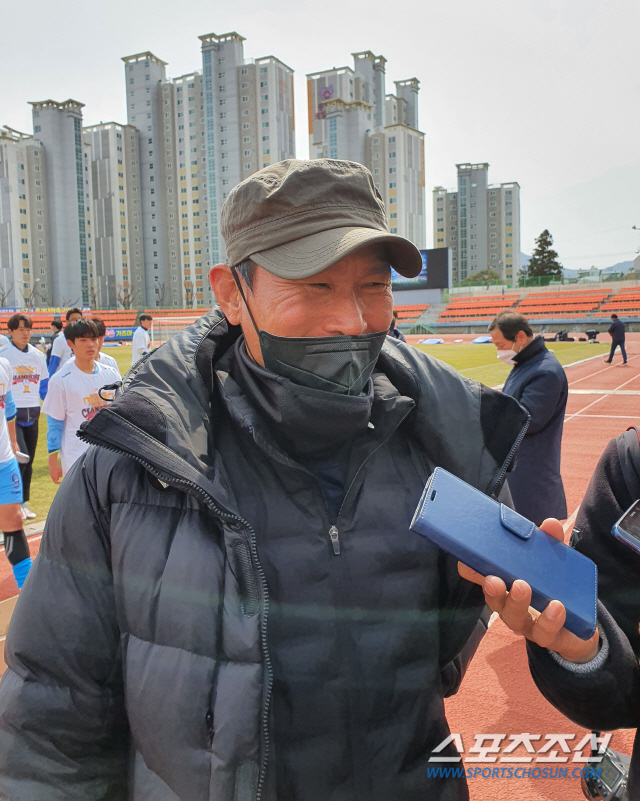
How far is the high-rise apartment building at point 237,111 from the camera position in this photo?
88125mm

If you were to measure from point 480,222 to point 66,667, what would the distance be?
138 m

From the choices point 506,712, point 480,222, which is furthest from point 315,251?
point 480,222

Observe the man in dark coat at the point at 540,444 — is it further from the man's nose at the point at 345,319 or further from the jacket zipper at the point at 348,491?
the man's nose at the point at 345,319

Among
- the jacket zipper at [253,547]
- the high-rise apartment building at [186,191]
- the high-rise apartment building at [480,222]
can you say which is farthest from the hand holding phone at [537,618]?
the high-rise apartment building at [480,222]

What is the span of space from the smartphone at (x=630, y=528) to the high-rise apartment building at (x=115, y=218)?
98.7 m

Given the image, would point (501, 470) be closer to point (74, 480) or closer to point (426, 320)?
point (74, 480)

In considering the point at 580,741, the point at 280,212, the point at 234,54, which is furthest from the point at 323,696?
the point at 234,54

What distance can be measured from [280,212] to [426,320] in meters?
58.1

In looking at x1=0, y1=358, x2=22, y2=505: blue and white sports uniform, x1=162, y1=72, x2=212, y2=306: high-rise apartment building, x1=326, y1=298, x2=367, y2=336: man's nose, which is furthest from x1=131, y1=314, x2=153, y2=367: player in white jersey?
x1=162, y1=72, x2=212, y2=306: high-rise apartment building

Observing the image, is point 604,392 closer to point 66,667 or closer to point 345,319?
point 345,319

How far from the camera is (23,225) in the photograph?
89500 mm

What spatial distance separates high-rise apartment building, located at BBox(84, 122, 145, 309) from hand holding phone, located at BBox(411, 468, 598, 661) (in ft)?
324

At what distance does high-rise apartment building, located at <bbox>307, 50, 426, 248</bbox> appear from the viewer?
314ft

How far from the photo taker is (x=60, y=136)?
89125 millimetres
